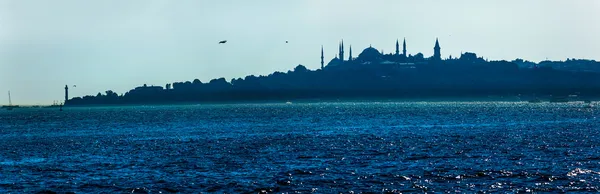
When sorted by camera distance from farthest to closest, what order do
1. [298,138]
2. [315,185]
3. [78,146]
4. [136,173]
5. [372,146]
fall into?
1. [298,138]
2. [78,146]
3. [372,146]
4. [136,173]
5. [315,185]

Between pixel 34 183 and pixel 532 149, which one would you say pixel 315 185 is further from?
pixel 532 149

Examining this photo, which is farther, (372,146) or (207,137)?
(207,137)

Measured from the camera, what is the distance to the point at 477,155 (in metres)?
62.1

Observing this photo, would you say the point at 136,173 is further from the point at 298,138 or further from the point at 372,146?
the point at 298,138

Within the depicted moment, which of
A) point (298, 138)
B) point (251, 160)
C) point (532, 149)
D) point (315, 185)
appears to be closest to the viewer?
point (315, 185)

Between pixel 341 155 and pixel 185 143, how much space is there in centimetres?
2263

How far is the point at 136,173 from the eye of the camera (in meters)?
53.3

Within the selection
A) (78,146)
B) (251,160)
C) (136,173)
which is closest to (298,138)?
(78,146)

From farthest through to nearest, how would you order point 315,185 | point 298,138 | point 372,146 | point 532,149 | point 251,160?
point 298,138
point 372,146
point 532,149
point 251,160
point 315,185

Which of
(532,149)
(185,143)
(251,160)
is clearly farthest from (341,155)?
(185,143)

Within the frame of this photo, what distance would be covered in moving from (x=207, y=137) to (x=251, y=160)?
32.1 m

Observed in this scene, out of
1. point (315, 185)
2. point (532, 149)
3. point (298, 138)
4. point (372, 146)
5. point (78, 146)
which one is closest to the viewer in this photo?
point (315, 185)

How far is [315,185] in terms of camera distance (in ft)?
151

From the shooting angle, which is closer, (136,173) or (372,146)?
(136,173)
